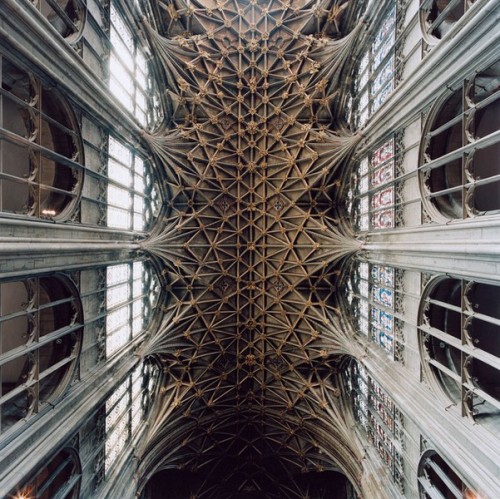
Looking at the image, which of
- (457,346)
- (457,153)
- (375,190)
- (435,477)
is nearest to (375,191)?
(375,190)

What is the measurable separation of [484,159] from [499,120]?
1.32 metres

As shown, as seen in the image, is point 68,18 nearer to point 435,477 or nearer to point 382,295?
point 382,295

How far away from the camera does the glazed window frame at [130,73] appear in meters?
14.8

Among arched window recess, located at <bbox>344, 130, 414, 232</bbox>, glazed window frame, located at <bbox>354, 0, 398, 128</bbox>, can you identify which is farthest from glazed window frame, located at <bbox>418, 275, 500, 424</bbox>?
glazed window frame, located at <bbox>354, 0, 398, 128</bbox>

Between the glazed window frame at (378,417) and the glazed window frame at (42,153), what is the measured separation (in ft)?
43.7

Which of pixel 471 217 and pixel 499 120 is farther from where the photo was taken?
pixel 499 120

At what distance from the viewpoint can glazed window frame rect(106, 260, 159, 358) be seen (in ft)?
50.1

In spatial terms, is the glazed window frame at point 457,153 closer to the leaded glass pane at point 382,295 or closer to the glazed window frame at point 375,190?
the glazed window frame at point 375,190

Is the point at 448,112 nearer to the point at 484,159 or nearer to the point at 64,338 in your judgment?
the point at 484,159

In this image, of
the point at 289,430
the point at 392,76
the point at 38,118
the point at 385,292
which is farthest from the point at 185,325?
the point at 392,76

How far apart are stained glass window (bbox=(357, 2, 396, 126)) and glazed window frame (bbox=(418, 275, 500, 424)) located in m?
7.48

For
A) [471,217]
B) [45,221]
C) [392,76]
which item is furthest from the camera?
[392,76]

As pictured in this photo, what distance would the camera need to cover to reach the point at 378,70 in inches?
612

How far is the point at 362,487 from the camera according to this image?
56.3 feet
